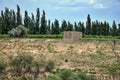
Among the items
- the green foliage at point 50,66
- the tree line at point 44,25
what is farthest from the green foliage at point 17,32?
the green foliage at point 50,66

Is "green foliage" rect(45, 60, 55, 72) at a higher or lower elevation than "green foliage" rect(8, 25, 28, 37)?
lower

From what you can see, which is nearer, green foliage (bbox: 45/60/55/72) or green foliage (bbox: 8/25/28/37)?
green foliage (bbox: 45/60/55/72)

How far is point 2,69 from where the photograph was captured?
22.8 metres

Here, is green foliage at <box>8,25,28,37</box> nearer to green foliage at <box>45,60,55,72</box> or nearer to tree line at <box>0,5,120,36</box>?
tree line at <box>0,5,120,36</box>

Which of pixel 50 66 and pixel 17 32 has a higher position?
pixel 17 32

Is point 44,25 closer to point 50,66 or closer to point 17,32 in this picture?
point 17,32

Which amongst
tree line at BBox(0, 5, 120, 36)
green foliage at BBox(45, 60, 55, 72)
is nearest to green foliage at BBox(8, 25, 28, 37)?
tree line at BBox(0, 5, 120, 36)

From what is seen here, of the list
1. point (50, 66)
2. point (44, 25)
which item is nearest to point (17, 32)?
point (44, 25)

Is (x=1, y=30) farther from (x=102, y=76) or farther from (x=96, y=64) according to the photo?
(x=102, y=76)

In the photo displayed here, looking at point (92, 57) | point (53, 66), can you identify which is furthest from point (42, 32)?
point (53, 66)

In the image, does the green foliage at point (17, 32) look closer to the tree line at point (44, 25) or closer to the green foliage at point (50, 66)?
the tree line at point (44, 25)

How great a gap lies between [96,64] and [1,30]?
5541 centimetres

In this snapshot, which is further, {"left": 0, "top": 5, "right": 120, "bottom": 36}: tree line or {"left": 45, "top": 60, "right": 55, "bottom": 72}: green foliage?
{"left": 0, "top": 5, "right": 120, "bottom": 36}: tree line

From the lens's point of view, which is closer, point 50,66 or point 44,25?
point 50,66
